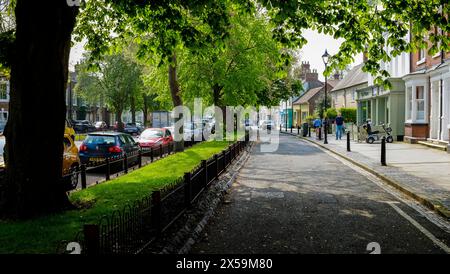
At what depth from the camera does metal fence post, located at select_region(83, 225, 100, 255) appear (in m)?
4.09

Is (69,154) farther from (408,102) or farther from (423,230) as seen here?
(408,102)

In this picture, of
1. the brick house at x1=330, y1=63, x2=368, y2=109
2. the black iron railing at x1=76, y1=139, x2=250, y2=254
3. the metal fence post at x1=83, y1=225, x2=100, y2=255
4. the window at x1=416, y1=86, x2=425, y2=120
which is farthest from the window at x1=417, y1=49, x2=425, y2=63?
the metal fence post at x1=83, y1=225, x2=100, y2=255

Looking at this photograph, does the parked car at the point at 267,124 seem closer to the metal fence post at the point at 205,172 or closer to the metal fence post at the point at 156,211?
the metal fence post at the point at 205,172

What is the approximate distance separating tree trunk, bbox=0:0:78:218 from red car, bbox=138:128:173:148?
1557cm

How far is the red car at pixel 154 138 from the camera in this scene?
23.1 metres

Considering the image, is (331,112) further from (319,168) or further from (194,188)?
(194,188)

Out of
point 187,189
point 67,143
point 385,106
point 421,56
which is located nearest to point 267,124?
point 385,106

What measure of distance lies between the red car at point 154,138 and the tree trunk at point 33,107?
51.1 ft

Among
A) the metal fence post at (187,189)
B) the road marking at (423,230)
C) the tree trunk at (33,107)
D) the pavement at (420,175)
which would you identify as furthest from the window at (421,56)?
the tree trunk at (33,107)

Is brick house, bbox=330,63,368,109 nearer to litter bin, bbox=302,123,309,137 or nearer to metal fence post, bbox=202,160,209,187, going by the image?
litter bin, bbox=302,123,309,137

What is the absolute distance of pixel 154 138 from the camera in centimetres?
2377

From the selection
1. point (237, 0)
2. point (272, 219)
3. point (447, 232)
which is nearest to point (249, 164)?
point (237, 0)

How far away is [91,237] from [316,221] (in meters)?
4.75

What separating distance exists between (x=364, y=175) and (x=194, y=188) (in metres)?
7.33
